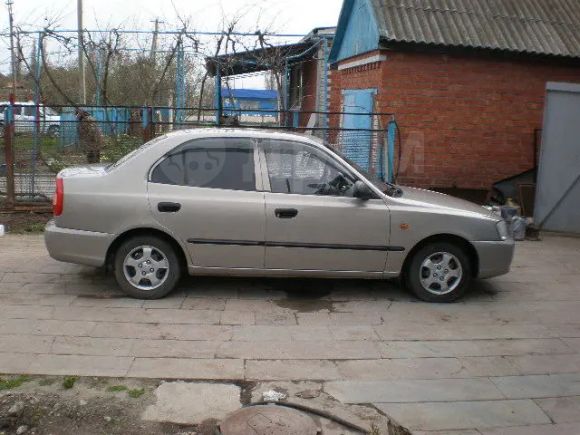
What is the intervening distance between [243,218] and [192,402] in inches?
85.1

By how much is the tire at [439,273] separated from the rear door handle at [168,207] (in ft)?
7.73

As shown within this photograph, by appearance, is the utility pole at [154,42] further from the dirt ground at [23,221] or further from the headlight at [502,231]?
the headlight at [502,231]

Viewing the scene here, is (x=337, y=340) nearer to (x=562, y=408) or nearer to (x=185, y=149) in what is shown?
(x=562, y=408)

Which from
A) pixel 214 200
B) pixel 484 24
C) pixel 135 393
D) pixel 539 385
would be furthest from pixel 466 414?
pixel 484 24

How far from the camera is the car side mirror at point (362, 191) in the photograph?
6.06 m

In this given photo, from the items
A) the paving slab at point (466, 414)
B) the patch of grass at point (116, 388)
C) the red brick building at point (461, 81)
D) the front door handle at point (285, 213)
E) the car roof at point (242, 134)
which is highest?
the red brick building at point (461, 81)

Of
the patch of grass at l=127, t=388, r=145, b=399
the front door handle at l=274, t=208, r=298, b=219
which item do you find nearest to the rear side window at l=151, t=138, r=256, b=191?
the front door handle at l=274, t=208, r=298, b=219

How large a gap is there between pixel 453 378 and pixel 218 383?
1749mm

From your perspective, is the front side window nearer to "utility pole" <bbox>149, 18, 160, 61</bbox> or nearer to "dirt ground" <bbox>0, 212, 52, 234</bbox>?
"dirt ground" <bbox>0, 212, 52, 234</bbox>

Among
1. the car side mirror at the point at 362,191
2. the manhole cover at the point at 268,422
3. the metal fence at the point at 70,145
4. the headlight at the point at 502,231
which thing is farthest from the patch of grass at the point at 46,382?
the metal fence at the point at 70,145

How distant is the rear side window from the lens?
6.09 m

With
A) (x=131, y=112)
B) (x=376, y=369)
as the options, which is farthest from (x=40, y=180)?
(x=376, y=369)

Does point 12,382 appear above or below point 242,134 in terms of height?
below

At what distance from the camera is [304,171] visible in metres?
6.20
